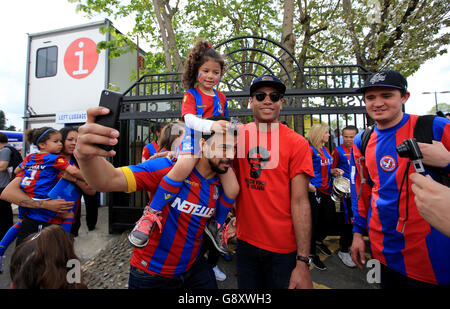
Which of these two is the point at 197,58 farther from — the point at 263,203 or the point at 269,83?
the point at 263,203

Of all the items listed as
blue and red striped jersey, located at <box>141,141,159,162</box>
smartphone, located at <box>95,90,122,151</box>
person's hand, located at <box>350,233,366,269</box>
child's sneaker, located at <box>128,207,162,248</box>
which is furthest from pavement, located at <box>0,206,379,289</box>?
smartphone, located at <box>95,90,122,151</box>

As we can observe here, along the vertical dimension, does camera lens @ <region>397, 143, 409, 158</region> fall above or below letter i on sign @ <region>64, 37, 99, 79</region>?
below

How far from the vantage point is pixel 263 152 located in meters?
2.02

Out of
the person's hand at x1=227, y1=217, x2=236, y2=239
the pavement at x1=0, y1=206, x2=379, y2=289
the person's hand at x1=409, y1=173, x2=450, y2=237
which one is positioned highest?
the person's hand at x1=409, y1=173, x2=450, y2=237

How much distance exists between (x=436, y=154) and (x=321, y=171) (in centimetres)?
235

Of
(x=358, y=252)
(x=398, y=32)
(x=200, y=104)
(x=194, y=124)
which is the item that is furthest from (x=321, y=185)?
(x=398, y=32)

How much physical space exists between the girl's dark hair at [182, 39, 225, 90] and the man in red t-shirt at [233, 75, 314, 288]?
904 millimetres

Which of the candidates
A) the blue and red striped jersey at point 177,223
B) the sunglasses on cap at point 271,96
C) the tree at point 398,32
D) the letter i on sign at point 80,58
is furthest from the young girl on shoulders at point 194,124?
the letter i on sign at point 80,58

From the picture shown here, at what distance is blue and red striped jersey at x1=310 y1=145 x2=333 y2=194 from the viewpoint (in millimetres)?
3887

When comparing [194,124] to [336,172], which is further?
[336,172]

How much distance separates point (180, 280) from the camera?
179 centimetres

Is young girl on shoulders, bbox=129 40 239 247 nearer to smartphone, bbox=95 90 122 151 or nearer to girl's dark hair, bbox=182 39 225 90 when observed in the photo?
girl's dark hair, bbox=182 39 225 90

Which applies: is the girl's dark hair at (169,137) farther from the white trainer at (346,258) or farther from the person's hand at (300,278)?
the white trainer at (346,258)

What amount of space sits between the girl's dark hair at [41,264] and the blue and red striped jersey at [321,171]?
11.9 feet
